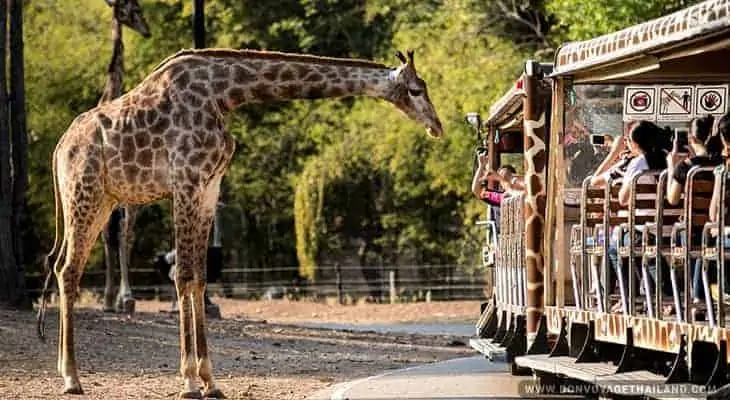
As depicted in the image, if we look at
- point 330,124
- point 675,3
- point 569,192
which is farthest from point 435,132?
point 330,124

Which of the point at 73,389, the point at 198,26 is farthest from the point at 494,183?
the point at 198,26

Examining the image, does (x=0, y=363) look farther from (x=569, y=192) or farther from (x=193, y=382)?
(x=569, y=192)

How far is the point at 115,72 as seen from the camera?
26.2 metres

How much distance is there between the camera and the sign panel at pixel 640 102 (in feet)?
47.4

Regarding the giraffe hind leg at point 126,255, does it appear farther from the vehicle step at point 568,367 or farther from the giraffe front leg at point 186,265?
the vehicle step at point 568,367

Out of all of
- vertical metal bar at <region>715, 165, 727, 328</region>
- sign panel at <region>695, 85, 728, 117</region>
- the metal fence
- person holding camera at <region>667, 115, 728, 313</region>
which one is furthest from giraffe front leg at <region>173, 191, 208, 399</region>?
the metal fence

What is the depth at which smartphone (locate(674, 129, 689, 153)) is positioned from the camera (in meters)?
12.3

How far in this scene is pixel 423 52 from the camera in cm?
3991

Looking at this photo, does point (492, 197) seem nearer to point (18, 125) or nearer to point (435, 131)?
point (435, 131)

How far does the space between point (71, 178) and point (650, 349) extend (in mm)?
6119

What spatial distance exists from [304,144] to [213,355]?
90.3ft

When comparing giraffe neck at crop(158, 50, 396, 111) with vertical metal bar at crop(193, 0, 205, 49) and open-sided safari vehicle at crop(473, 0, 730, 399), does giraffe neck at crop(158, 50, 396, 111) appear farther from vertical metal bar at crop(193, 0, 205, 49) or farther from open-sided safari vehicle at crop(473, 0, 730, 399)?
vertical metal bar at crop(193, 0, 205, 49)

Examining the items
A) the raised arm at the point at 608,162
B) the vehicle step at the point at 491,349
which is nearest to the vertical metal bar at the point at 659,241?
the raised arm at the point at 608,162

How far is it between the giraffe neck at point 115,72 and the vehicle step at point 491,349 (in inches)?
403
